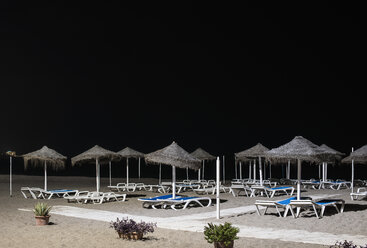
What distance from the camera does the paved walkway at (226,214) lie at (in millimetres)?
7344

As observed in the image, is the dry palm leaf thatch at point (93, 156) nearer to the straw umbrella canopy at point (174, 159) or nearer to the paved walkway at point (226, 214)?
the straw umbrella canopy at point (174, 159)

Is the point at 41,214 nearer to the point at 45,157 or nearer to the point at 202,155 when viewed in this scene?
the point at 45,157

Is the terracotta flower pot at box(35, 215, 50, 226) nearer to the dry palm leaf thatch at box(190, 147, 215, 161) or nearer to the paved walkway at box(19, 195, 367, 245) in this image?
the paved walkway at box(19, 195, 367, 245)

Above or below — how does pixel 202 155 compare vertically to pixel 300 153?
below

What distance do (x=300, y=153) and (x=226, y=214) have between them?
2.18 metres

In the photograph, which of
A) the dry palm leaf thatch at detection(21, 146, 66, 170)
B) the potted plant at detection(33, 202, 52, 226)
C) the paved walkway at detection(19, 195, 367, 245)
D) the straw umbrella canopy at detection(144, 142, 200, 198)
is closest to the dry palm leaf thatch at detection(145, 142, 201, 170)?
the straw umbrella canopy at detection(144, 142, 200, 198)

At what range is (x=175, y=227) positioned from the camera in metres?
8.82

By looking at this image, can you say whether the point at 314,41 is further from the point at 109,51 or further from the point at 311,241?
the point at 311,241

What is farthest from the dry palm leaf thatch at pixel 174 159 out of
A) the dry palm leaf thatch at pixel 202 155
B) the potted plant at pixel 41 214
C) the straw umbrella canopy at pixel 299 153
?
the dry palm leaf thatch at pixel 202 155

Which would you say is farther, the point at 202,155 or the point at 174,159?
the point at 202,155

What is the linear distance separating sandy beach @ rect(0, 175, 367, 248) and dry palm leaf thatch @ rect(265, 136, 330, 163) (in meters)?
1.25

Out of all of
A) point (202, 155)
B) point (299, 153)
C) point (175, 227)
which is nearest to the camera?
point (175, 227)

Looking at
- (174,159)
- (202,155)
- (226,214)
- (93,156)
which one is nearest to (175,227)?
(226,214)

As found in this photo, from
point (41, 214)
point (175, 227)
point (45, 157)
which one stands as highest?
point (45, 157)
